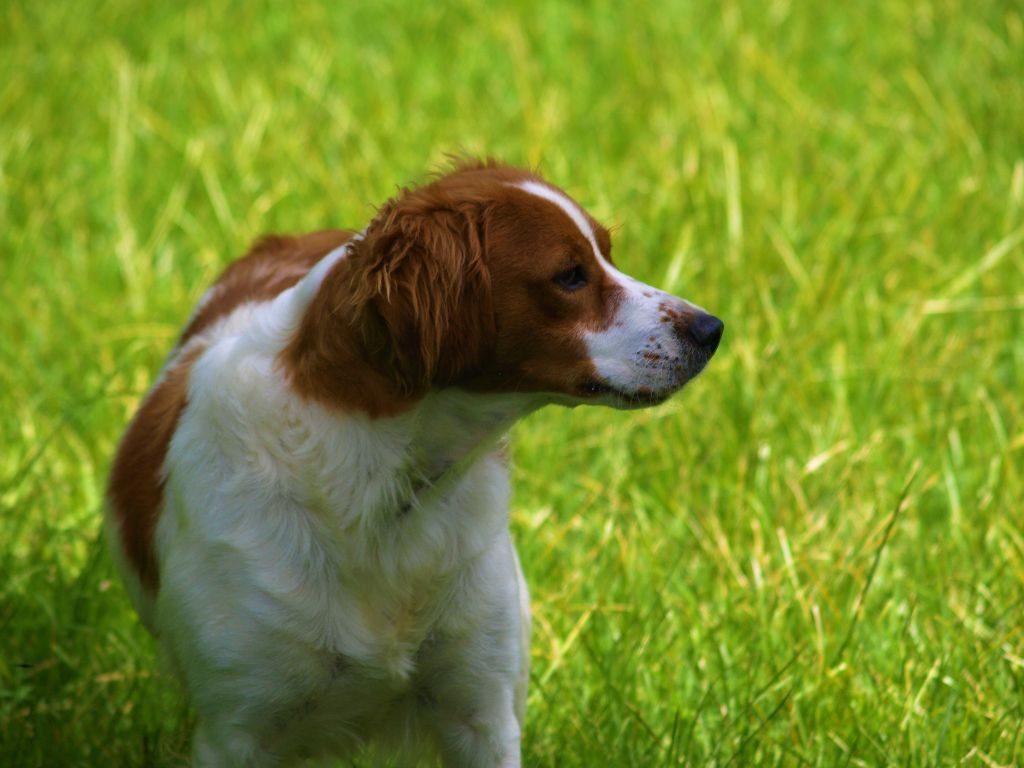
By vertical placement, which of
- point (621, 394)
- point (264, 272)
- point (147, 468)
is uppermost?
point (621, 394)

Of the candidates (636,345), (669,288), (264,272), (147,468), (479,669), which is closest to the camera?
(636,345)

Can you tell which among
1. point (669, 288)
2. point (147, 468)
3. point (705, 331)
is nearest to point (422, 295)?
point (705, 331)

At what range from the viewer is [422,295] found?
2660mm

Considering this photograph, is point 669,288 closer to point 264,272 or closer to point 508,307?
point 264,272

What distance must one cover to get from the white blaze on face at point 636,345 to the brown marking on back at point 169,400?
66 centimetres

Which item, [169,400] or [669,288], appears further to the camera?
[669,288]

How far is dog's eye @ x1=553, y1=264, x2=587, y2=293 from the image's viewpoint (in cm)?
278

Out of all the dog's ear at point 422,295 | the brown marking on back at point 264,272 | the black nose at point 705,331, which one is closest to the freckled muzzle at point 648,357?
the black nose at point 705,331

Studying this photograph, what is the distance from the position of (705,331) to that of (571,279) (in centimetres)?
27

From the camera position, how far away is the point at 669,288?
4.85 m

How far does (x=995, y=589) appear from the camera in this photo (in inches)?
146

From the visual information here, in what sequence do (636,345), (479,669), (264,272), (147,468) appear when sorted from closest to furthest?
(636,345) → (479,669) → (147,468) → (264,272)

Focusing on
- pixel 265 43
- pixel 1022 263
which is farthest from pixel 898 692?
pixel 265 43

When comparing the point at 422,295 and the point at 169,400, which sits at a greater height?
the point at 422,295
